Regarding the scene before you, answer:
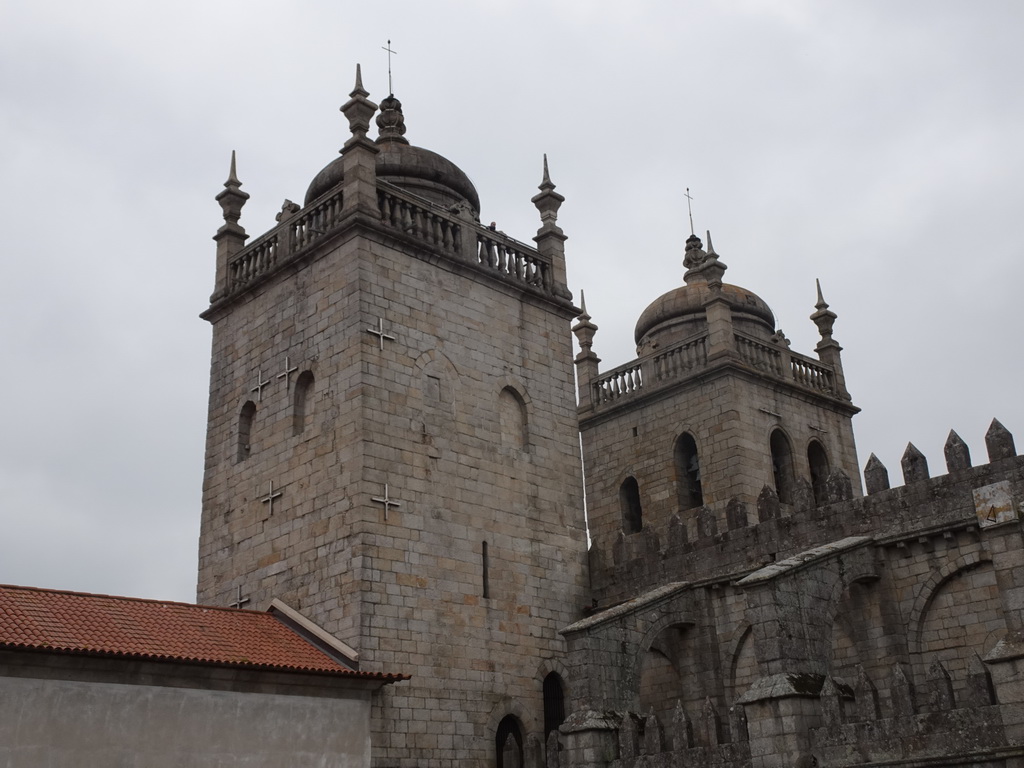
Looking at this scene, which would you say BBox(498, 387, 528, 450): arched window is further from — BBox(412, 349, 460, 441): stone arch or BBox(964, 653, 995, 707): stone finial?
BBox(964, 653, 995, 707): stone finial

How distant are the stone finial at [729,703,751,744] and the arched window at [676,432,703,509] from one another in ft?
37.8

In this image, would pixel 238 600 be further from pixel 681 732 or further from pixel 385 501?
pixel 681 732

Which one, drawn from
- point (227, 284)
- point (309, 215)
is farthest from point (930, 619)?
point (227, 284)

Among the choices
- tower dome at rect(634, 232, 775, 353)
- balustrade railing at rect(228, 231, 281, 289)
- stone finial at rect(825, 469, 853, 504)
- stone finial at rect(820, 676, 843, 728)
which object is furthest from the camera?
tower dome at rect(634, 232, 775, 353)

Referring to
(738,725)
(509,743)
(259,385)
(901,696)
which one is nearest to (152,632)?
(509,743)

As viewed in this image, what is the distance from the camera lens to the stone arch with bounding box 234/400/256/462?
71.0 feet

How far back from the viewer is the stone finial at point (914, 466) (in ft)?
57.5

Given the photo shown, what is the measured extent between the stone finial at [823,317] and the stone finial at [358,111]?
1500 cm

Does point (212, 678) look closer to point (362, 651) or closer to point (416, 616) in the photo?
point (362, 651)

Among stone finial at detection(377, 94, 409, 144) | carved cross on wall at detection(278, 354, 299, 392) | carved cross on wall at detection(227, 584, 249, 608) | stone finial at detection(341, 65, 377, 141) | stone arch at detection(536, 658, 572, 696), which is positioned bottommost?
stone arch at detection(536, 658, 572, 696)

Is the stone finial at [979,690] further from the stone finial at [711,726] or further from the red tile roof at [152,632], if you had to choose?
the red tile roof at [152,632]

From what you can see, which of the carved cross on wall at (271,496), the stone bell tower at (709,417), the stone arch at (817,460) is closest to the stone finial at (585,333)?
the stone bell tower at (709,417)

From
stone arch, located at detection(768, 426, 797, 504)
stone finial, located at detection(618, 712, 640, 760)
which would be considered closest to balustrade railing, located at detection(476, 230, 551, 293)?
stone arch, located at detection(768, 426, 797, 504)

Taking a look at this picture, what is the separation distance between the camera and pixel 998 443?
1666 cm
